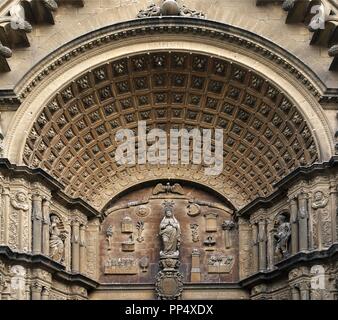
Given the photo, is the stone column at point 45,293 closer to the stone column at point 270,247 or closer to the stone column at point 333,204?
the stone column at point 270,247

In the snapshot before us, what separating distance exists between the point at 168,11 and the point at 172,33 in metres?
0.48

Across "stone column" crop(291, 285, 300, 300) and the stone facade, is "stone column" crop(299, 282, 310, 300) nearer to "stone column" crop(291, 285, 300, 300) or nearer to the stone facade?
the stone facade

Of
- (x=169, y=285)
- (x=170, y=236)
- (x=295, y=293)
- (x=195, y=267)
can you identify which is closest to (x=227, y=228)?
(x=195, y=267)

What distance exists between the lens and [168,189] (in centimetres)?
2506

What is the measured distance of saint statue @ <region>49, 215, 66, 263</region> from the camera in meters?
23.0

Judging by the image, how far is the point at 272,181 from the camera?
23875 mm

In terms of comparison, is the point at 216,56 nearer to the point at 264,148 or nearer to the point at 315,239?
the point at 264,148

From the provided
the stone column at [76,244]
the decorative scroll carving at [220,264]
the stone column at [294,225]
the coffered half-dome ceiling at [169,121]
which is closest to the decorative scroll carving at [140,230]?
the coffered half-dome ceiling at [169,121]

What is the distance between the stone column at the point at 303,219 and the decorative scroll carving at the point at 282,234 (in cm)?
67

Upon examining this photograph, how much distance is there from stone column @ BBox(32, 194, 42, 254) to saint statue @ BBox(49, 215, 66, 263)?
0.66 meters

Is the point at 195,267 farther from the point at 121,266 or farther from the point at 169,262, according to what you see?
the point at 121,266

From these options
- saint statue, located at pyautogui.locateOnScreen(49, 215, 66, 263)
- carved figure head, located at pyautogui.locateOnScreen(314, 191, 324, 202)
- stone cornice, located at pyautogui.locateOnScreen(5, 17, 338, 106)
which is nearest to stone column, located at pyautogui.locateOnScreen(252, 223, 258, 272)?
carved figure head, located at pyautogui.locateOnScreen(314, 191, 324, 202)

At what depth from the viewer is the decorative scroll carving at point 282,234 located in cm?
2291
